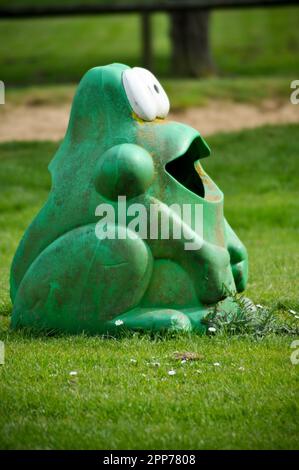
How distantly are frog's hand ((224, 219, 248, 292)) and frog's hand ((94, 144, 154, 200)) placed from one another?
837 mm

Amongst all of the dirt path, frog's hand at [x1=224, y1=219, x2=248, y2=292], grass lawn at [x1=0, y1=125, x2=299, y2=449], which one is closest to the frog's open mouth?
frog's hand at [x1=224, y1=219, x2=248, y2=292]

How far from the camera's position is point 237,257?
6.33 meters

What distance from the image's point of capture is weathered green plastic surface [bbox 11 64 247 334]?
18.5 ft

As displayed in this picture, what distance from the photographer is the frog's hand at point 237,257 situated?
6.27m

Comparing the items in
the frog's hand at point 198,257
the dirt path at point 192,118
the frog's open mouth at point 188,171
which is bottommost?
the dirt path at point 192,118

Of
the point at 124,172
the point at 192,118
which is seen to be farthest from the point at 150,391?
the point at 192,118

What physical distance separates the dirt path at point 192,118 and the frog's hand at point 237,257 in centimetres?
850

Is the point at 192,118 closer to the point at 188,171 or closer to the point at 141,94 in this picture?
the point at 188,171

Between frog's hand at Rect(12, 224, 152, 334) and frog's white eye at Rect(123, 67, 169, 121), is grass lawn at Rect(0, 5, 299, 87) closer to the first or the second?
frog's white eye at Rect(123, 67, 169, 121)

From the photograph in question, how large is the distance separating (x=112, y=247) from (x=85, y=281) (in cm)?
26

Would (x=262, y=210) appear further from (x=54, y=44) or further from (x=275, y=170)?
(x=54, y=44)

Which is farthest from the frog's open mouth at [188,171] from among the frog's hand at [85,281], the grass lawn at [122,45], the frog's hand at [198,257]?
the grass lawn at [122,45]

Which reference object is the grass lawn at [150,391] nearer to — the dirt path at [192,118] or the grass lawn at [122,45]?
the dirt path at [192,118]

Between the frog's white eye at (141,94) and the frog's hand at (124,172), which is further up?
the frog's white eye at (141,94)
